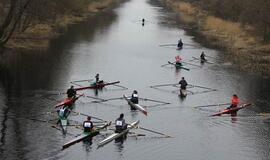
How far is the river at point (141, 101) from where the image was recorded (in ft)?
121

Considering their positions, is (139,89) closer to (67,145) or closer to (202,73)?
(202,73)

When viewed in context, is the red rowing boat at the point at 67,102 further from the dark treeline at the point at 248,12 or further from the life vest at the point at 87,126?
the dark treeline at the point at 248,12

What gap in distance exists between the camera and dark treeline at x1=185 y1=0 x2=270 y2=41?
8450 centimetres

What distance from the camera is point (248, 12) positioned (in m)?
90.8

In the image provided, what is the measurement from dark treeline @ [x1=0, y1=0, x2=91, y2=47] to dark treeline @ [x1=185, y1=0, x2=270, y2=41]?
33.9 metres

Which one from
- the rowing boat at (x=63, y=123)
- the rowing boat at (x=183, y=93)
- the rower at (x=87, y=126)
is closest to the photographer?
the rower at (x=87, y=126)

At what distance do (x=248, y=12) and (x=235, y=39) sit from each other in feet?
20.9

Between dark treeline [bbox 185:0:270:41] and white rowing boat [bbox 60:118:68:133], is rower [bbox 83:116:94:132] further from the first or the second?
dark treeline [bbox 185:0:270:41]

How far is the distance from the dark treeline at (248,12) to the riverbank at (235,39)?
1.56 meters

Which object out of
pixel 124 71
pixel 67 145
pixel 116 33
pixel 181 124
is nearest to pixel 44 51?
pixel 124 71

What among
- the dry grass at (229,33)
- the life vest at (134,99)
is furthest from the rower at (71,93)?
the dry grass at (229,33)

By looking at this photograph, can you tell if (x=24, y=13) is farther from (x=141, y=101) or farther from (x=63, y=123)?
(x=63, y=123)

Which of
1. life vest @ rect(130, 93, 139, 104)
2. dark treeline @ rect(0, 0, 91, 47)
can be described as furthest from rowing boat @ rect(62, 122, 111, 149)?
dark treeline @ rect(0, 0, 91, 47)

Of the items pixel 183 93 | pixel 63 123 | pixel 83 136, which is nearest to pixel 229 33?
pixel 183 93
